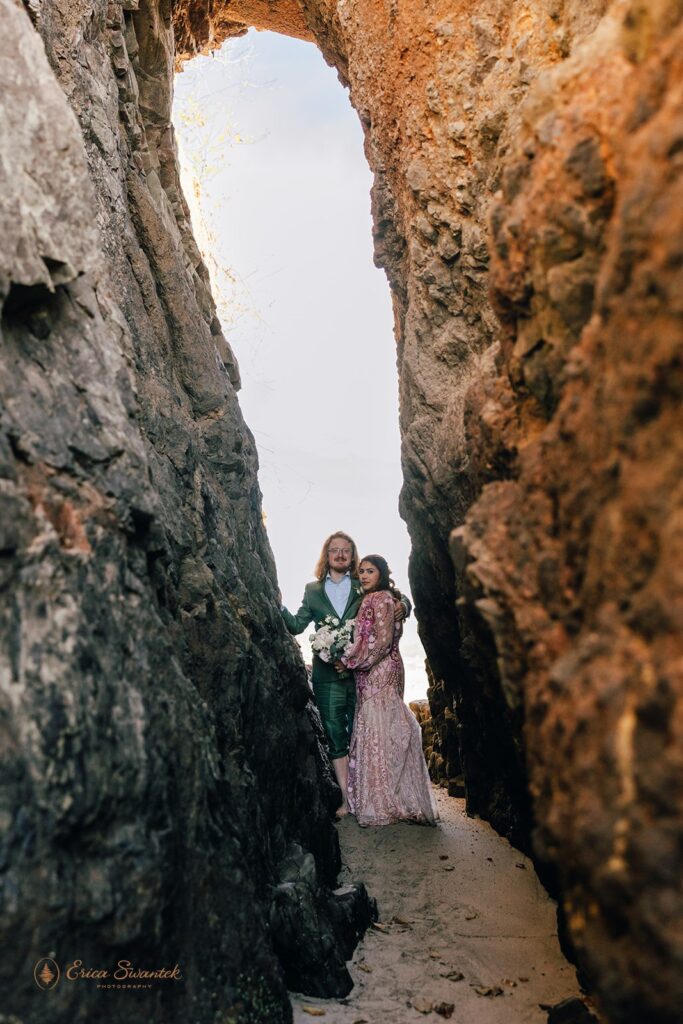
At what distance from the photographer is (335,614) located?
9.07m

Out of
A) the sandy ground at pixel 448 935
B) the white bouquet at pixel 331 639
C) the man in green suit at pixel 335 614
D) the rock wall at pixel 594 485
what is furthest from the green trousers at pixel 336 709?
the rock wall at pixel 594 485

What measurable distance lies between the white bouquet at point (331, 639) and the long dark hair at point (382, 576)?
19.1 inches

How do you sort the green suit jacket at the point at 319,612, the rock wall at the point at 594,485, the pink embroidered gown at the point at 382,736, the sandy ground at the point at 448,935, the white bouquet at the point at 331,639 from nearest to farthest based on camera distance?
the rock wall at the point at 594,485 → the sandy ground at the point at 448,935 → the pink embroidered gown at the point at 382,736 → the white bouquet at the point at 331,639 → the green suit jacket at the point at 319,612

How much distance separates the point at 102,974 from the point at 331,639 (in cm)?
539

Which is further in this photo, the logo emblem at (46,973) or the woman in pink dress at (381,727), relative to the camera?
the woman in pink dress at (381,727)

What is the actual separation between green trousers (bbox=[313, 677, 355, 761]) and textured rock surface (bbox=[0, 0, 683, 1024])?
0.89 metres

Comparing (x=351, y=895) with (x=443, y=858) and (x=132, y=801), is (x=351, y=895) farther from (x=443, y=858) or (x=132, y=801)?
(x=132, y=801)

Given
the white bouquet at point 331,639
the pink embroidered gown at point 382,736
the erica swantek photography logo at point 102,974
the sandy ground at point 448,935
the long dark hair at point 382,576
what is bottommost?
the sandy ground at point 448,935

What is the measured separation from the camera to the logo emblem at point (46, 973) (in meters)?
3.18

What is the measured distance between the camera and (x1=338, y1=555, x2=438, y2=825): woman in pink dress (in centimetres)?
805

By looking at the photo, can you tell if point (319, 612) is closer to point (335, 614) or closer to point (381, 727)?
point (335, 614)

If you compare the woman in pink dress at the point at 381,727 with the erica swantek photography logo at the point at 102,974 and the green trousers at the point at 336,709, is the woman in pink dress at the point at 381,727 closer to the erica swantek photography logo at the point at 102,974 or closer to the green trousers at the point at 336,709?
the green trousers at the point at 336,709

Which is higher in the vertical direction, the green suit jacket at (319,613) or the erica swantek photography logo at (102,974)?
the green suit jacket at (319,613)

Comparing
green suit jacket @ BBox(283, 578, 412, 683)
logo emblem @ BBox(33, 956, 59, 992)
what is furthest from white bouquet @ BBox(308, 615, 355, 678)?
logo emblem @ BBox(33, 956, 59, 992)
